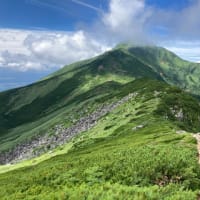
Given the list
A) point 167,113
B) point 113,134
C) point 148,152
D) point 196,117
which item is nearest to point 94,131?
point 113,134

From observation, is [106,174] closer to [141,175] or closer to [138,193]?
[141,175]

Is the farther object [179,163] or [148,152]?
[148,152]

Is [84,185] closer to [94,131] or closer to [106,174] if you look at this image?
[106,174]

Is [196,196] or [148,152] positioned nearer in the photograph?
[196,196]

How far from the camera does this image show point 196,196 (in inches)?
1158

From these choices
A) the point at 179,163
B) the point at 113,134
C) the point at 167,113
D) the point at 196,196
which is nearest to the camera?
the point at 196,196

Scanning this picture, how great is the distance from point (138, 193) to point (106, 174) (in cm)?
909

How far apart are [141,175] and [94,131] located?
9752 centimetres

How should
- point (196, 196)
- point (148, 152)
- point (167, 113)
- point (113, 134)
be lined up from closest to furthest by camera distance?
1. point (196, 196)
2. point (148, 152)
3. point (113, 134)
4. point (167, 113)

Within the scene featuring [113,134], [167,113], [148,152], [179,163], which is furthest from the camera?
[167,113]

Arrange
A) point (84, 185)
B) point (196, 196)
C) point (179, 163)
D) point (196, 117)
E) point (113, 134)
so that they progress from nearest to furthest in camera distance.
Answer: point (196, 196)
point (84, 185)
point (179, 163)
point (113, 134)
point (196, 117)

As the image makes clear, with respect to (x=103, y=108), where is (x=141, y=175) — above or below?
below

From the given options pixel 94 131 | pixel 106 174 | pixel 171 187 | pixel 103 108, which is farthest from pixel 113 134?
pixel 171 187

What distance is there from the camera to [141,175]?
119ft
